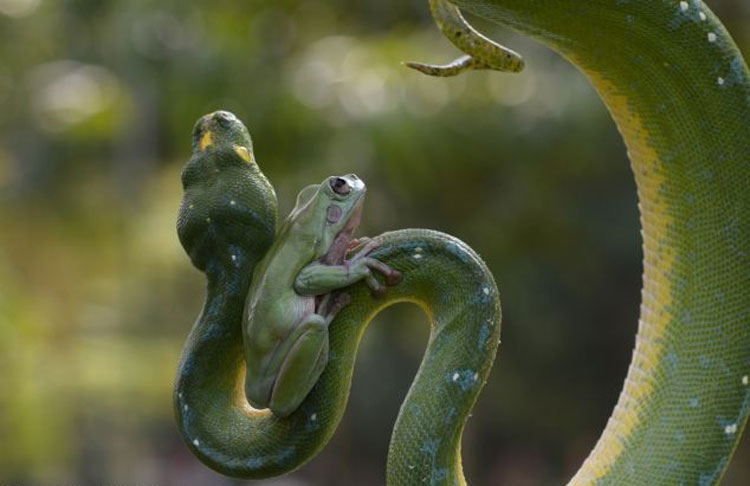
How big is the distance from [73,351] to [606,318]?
233 inches

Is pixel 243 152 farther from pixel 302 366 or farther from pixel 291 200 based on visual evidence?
pixel 291 200

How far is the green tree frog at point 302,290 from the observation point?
1.46 metres

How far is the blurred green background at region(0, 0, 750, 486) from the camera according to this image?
9.91 meters

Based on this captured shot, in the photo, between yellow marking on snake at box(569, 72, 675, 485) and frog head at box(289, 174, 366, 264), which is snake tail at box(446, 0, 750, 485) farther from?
frog head at box(289, 174, 366, 264)

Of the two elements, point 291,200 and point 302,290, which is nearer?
point 302,290

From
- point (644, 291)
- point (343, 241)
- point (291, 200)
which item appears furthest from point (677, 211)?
point (291, 200)

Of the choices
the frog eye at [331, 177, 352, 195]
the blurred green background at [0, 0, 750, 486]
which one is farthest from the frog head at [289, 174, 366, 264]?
the blurred green background at [0, 0, 750, 486]

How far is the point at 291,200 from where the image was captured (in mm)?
10531

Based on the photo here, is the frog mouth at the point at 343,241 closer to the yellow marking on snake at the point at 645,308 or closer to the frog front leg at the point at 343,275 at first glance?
the frog front leg at the point at 343,275

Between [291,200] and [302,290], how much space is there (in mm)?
9096

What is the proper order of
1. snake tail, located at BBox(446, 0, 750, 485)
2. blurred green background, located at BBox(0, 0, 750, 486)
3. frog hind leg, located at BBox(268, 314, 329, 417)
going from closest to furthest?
frog hind leg, located at BBox(268, 314, 329, 417) < snake tail, located at BBox(446, 0, 750, 485) < blurred green background, located at BBox(0, 0, 750, 486)

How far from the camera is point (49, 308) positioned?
1324cm

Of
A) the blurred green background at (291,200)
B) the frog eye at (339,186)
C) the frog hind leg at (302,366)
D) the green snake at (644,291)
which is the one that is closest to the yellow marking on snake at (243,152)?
the green snake at (644,291)

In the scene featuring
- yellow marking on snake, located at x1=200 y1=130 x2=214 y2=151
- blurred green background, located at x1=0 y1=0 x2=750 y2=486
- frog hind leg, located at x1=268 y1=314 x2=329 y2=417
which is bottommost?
blurred green background, located at x1=0 y1=0 x2=750 y2=486
